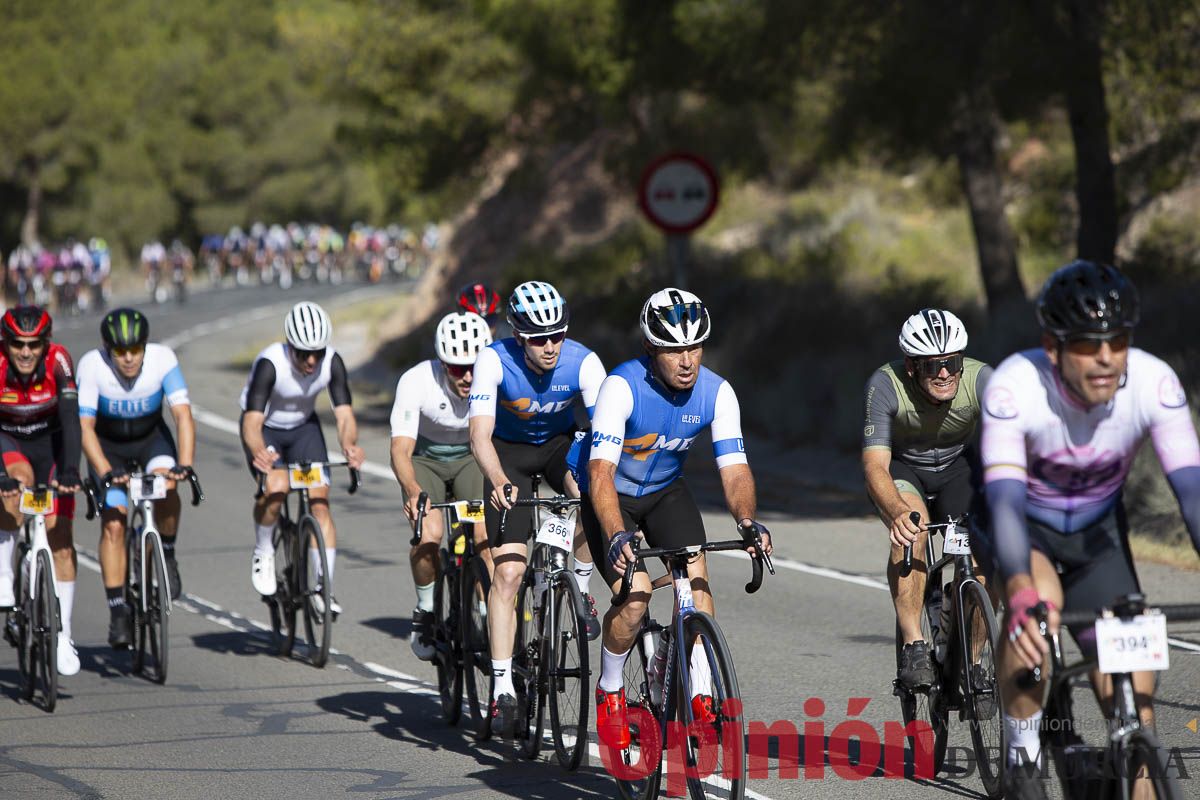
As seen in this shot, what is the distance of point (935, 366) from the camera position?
7352mm

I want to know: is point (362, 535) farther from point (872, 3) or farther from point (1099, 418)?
point (1099, 418)

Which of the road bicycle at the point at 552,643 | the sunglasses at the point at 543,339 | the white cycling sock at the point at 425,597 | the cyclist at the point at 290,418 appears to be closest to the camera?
the road bicycle at the point at 552,643

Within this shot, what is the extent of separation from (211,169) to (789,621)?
2901 inches

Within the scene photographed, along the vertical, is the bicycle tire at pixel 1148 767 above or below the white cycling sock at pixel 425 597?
below

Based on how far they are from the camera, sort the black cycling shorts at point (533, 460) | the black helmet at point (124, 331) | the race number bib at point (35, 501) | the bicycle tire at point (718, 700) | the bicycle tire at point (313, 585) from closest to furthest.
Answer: the bicycle tire at point (718, 700)
the black cycling shorts at point (533, 460)
the race number bib at point (35, 501)
the bicycle tire at point (313, 585)
the black helmet at point (124, 331)

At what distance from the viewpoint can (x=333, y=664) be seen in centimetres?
1024

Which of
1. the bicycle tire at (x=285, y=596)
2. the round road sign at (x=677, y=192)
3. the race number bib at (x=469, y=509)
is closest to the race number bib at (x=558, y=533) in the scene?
the race number bib at (x=469, y=509)

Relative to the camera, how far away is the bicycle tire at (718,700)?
589 cm

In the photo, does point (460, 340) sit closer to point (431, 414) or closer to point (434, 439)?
point (431, 414)

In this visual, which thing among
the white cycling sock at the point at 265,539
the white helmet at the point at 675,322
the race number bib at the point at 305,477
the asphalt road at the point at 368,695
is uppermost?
the white helmet at the point at 675,322

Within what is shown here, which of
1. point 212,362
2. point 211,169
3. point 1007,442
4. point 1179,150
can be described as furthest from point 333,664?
point 211,169

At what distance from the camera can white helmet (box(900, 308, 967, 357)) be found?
7.26 meters

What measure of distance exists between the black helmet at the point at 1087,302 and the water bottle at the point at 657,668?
217 cm

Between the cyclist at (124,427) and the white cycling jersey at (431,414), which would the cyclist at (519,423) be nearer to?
the white cycling jersey at (431,414)
